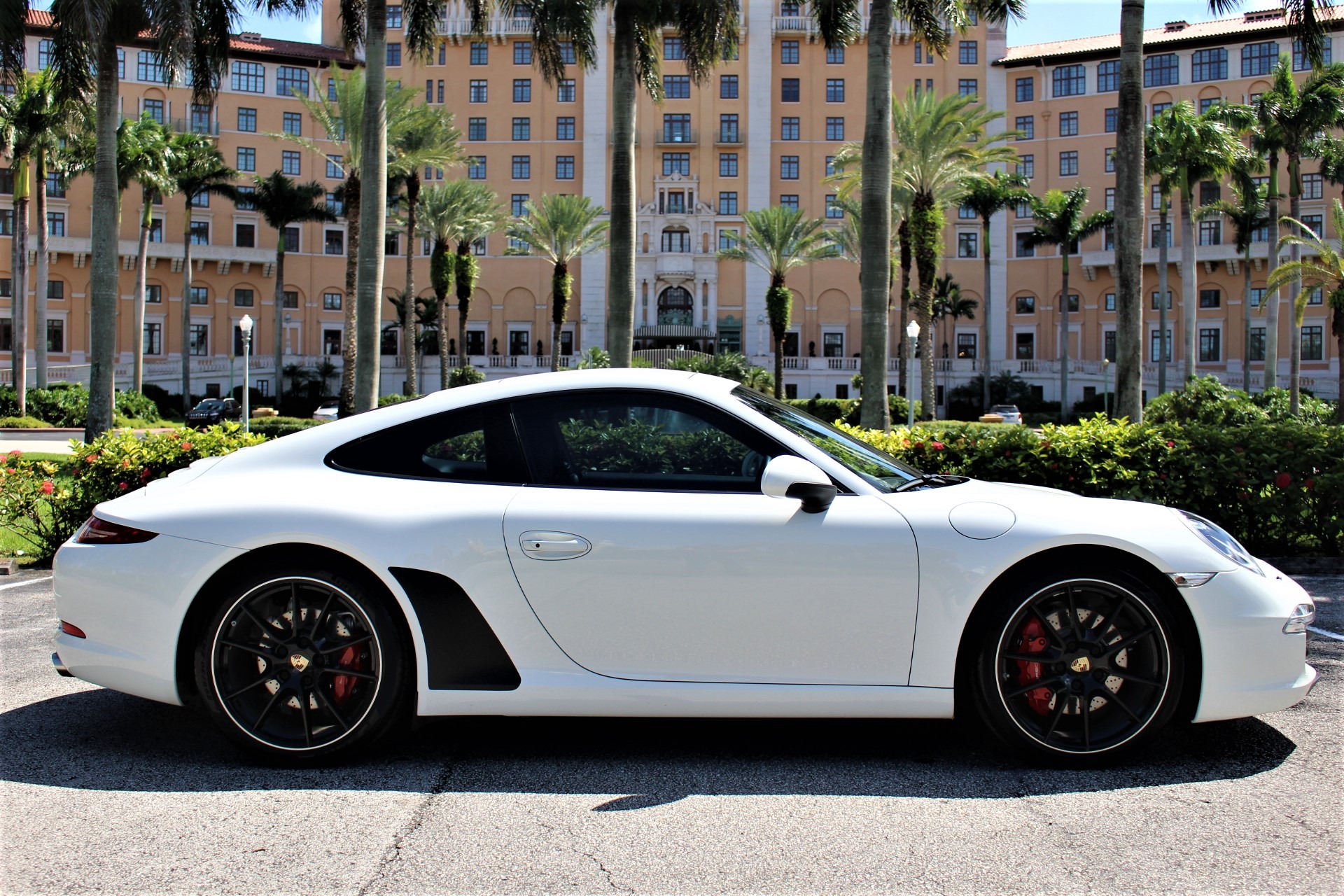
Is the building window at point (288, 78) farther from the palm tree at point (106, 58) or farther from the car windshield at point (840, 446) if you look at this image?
the car windshield at point (840, 446)

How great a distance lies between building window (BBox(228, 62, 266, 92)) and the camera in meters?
70.2

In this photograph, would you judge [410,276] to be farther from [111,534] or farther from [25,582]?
[111,534]

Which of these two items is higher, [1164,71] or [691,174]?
[1164,71]

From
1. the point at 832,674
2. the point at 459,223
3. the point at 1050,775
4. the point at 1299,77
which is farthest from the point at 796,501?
the point at 1299,77

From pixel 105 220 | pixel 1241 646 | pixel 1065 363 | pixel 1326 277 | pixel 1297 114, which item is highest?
pixel 1297 114

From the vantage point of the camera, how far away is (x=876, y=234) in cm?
1523

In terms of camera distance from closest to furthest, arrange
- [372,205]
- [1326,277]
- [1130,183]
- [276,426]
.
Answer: [1130,183] → [372,205] → [276,426] → [1326,277]

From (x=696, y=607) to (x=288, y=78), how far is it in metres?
76.9

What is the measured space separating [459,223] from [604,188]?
19.8 metres

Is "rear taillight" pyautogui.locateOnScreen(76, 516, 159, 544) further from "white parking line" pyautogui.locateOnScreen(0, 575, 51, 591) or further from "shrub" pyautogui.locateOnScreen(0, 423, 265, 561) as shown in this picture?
"shrub" pyautogui.locateOnScreen(0, 423, 265, 561)

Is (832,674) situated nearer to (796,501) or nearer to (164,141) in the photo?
(796,501)

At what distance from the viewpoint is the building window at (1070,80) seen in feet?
230

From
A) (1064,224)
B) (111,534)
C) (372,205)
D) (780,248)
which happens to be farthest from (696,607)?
(1064,224)

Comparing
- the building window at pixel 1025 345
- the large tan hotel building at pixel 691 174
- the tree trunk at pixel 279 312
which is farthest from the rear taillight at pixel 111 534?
the building window at pixel 1025 345
